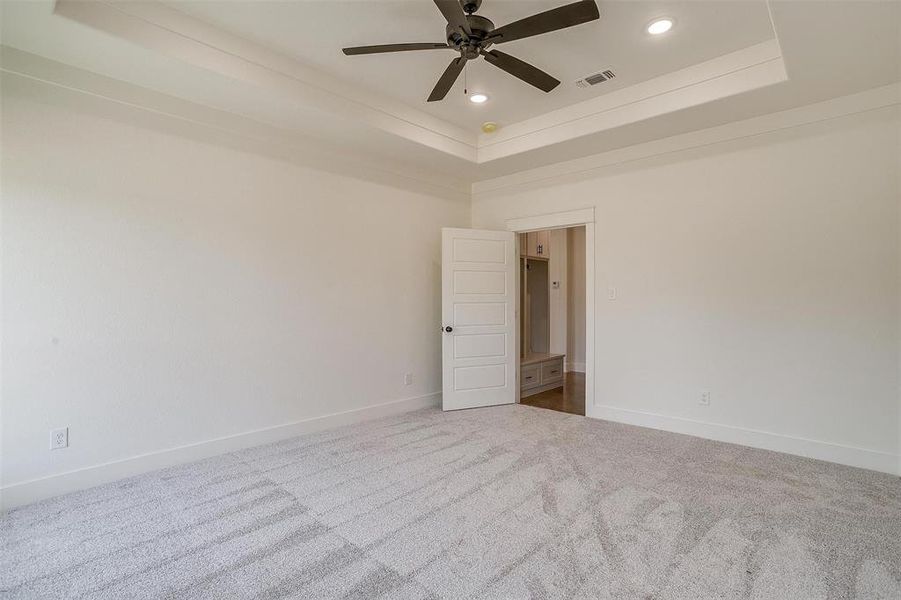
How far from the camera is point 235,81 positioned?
2936mm

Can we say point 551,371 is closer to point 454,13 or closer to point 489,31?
point 489,31

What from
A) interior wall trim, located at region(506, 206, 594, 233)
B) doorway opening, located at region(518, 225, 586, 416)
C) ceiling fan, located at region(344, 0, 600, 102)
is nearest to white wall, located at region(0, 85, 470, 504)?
interior wall trim, located at region(506, 206, 594, 233)

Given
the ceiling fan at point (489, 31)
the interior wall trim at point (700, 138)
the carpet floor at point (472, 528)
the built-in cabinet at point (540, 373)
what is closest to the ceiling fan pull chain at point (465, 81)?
the ceiling fan at point (489, 31)

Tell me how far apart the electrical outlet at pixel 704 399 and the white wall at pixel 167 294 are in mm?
3033

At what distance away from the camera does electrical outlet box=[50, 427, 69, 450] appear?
9.03 feet

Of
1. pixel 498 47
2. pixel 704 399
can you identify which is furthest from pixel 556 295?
pixel 498 47

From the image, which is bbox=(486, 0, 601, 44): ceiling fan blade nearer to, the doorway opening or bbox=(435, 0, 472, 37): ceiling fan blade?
bbox=(435, 0, 472, 37): ceiling fan blade

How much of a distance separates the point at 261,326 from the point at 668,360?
3747 millimetres

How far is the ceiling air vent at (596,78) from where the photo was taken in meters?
3.33

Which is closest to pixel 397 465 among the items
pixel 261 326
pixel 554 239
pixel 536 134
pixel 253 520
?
pixel 253 520

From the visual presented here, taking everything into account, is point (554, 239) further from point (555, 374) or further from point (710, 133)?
point (710, 133)

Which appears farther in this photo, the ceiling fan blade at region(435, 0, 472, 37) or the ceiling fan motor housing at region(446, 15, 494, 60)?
the ceiling fan motor housing at region(446, 15, 494, 60)

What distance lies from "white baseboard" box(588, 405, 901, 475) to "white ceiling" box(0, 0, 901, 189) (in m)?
2.63

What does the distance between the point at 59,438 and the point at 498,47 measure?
3.98m
